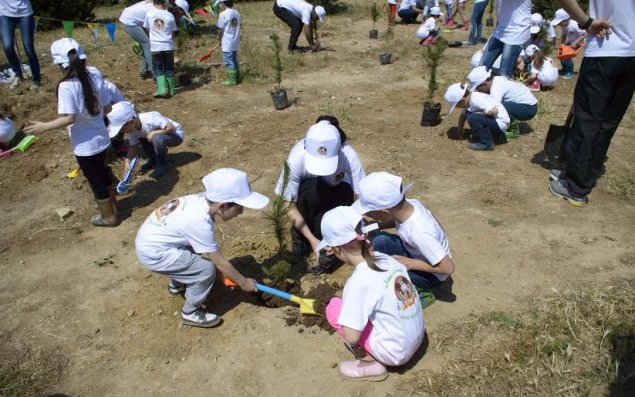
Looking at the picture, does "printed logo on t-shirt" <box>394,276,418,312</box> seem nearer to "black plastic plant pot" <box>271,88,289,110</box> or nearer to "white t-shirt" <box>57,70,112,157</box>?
"white t-shirt" <box>57,70,112,157</box>

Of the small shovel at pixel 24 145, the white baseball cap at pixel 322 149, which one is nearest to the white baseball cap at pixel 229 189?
the white baseball cap at pixel 322 149

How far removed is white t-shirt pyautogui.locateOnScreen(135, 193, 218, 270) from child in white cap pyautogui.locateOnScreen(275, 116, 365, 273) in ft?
2.35

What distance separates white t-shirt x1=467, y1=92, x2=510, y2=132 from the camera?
548cm

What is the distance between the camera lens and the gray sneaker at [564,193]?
4.49 metres

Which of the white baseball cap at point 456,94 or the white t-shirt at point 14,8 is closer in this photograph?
the white baseball cap at point 456,94

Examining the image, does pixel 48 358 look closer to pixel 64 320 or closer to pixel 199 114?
pixel 64 320

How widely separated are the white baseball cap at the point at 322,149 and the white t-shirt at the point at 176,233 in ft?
2.55

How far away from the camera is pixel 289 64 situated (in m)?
9.14

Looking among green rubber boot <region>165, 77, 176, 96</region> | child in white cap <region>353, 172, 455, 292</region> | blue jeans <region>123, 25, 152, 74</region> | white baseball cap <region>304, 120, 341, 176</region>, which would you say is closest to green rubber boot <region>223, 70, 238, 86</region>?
green rubber boot <region>165, 77, 176, 96</region>

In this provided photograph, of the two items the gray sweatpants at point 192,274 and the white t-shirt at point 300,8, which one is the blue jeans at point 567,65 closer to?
the white t-shirt at point 300,8

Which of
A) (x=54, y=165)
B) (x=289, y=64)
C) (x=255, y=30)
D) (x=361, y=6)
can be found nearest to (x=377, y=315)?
(x=54, y=165)

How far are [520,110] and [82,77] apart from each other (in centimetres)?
481

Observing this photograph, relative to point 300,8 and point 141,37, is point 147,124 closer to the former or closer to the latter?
point 141,37

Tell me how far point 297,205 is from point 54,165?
353cm
